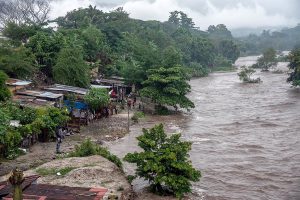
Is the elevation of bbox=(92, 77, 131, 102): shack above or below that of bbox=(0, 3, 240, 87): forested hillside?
below

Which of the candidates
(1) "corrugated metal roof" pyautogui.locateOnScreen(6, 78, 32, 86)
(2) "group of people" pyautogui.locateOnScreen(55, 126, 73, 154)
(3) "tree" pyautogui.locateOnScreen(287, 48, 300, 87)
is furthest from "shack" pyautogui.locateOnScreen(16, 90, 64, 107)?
(3) "tree" pyautogui.locateOnScreen(287, 48, 300, 87)

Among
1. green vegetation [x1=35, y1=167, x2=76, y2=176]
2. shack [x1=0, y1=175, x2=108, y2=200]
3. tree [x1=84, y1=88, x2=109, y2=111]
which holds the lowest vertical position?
green vegetation [x1=35, y1=167, x2=76, y2=176]

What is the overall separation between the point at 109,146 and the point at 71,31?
832 inches

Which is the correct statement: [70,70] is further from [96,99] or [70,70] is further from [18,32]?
[18,32]

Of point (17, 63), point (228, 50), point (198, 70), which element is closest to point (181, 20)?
point (228, 50)

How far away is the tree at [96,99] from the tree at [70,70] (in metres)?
3.76

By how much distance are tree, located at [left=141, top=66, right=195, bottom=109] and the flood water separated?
3.68 feet

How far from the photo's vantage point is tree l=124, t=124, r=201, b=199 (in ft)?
42.4

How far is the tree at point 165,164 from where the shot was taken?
1292 centimetres

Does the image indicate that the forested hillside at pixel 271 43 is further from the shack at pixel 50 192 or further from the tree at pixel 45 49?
the shack at pixel 50 192

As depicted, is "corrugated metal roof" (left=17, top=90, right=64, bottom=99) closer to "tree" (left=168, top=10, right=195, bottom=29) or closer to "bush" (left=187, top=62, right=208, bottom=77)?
"bush" (left=187, top=62, right=208, bottom=77)

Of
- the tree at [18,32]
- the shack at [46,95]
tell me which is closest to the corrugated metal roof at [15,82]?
the shack at [46,95]

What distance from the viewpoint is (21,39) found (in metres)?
34.2

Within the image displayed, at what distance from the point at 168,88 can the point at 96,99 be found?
6.63m
